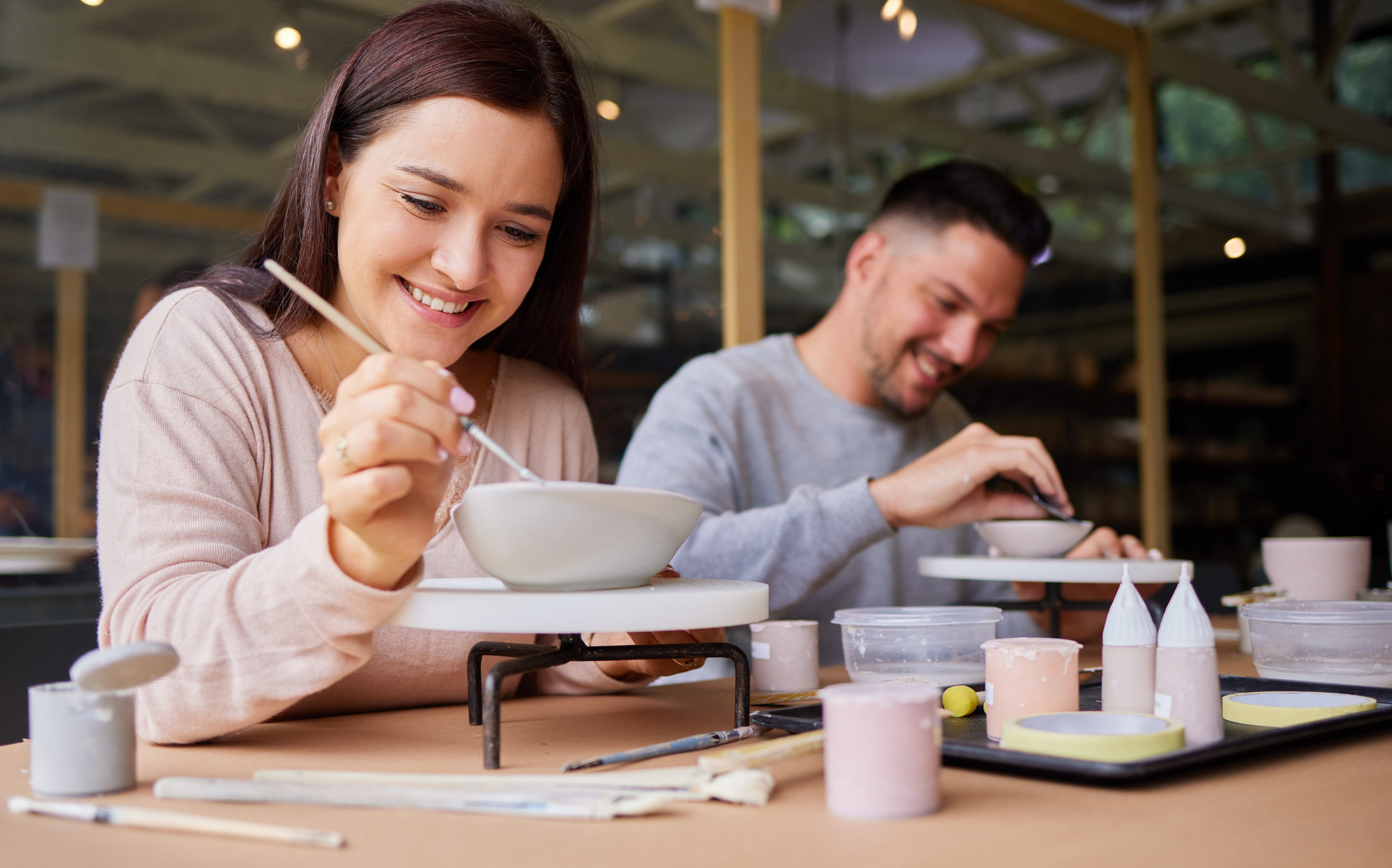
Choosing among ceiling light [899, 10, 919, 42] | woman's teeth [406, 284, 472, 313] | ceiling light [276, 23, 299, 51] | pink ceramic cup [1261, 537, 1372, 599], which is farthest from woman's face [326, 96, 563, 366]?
ceiling light [899, 10, 919, 42]

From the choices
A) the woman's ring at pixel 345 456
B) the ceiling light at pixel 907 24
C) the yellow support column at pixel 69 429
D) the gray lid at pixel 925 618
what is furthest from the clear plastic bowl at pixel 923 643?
the ceiling light at pixel 907 24

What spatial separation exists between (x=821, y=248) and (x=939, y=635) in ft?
7.11

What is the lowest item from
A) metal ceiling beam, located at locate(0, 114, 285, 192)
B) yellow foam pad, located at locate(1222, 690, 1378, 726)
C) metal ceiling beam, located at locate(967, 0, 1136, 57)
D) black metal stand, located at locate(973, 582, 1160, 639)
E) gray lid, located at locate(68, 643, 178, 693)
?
yellow foam pad, located at locate(1222, 690, 1378, 726)

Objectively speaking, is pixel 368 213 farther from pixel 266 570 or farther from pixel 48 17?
pixel 48 17

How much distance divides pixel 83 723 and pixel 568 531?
36cm

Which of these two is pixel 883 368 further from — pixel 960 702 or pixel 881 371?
pixel 960 702

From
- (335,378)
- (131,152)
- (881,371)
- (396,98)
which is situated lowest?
(335,378)

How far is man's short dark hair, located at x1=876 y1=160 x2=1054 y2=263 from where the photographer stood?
212cm

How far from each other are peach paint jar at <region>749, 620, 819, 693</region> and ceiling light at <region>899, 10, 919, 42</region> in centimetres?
258

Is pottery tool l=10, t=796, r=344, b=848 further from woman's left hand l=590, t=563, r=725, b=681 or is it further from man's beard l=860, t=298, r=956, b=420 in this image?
man's beard l=860, t=298, r=956, b=420

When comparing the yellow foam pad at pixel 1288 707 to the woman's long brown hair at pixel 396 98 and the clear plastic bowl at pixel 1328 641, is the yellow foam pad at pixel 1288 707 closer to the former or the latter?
the clear plastic bowl at pixel 1328 641

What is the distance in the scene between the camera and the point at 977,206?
6.98ft

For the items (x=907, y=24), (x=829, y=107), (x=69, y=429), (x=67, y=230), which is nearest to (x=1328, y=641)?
(x=829, y=107)

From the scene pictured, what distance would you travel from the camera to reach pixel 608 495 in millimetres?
853
